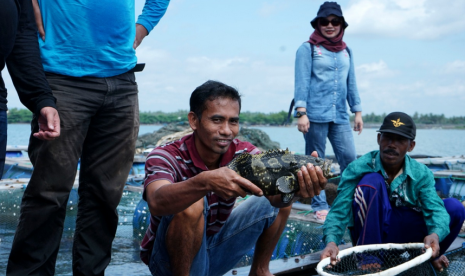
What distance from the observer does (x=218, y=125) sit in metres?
2.89

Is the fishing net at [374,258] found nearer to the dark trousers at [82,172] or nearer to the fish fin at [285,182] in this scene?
the fish fin at [285,182]

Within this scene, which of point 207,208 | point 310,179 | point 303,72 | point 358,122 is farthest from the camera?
point 358,122

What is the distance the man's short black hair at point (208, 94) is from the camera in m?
2.93

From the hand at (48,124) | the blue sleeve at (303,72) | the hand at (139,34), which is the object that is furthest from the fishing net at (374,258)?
the blue sleeve at (303,72)

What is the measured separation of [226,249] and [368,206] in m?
1.13

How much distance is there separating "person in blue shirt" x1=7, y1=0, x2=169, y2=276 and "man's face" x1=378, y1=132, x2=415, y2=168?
192 cm

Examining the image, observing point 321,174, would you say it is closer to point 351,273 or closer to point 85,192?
point 351,273

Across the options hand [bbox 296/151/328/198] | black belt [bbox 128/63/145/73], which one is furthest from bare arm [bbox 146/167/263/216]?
black belt [bbox 128/63/145/73]

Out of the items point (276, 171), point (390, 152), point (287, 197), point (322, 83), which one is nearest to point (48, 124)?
point (276, 171)

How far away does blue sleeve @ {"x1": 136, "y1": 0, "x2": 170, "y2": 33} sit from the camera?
367 centimetres

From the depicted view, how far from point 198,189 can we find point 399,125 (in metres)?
2.01

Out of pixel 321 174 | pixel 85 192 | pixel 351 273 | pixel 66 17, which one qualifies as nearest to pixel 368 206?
pixel 351 273

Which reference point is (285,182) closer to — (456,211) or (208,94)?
(208,94)

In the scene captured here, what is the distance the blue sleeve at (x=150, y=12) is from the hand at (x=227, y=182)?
1.73 metres
